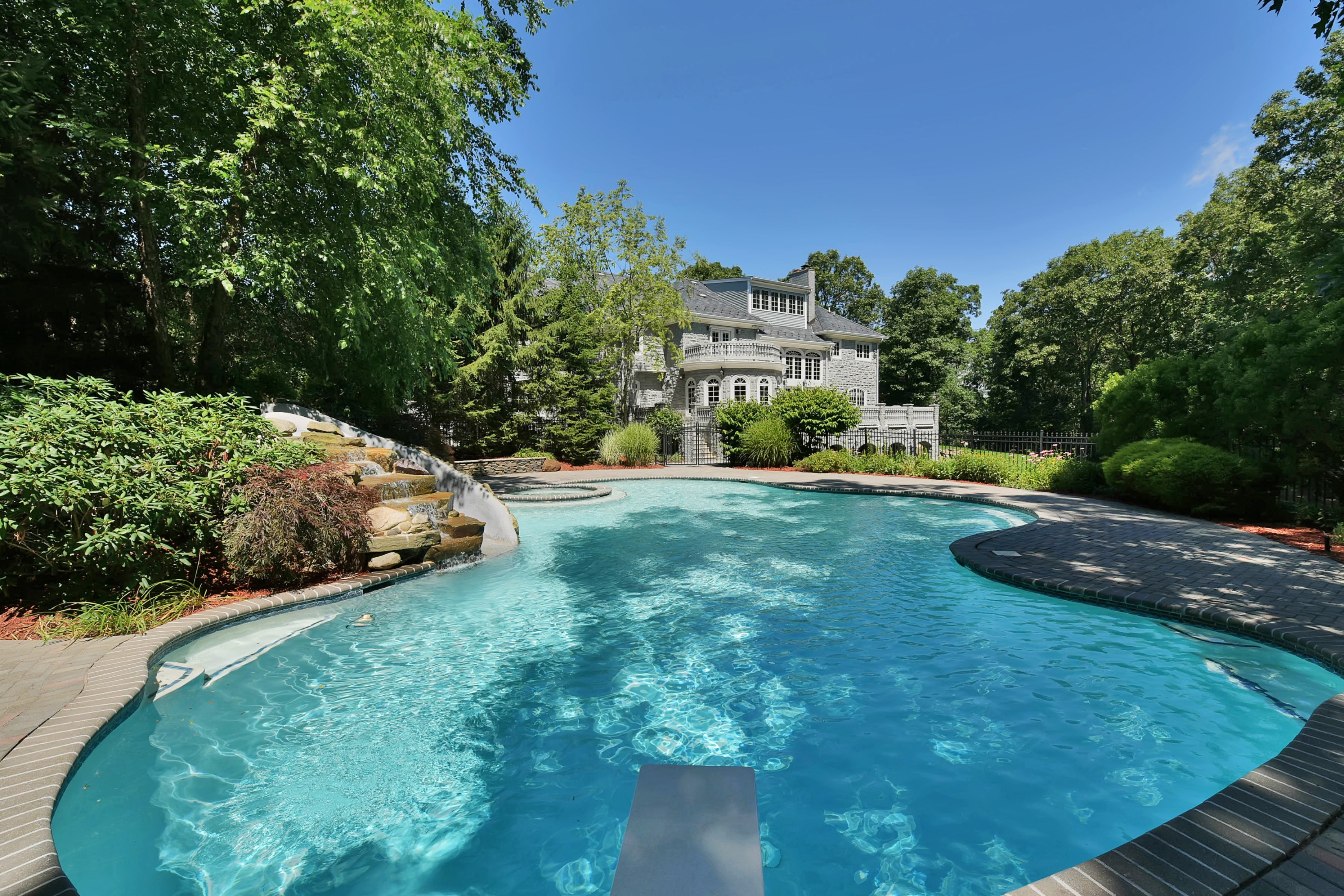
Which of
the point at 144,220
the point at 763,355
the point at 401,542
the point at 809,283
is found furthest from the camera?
the point at 809,283

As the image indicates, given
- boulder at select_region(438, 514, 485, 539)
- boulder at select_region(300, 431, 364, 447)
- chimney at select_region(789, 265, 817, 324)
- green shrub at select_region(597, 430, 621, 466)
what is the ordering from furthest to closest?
chimney at select_region(789, 265, 817, 324)
green shrub at select_region(597, 430, 621, 466)
boulder at select_region(300, 431, 364, 447)
boulder at select_region(438, 514, 485, 539)

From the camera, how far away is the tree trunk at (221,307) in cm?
851

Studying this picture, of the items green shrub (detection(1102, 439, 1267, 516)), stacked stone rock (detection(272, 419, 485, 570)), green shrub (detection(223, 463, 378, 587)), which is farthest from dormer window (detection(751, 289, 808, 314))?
green shrub (detection(223, 463, 378, 587))

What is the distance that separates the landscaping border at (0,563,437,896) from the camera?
1967 mm

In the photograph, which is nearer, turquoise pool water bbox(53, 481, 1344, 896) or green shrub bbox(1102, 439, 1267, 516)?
turquoise pool water bbox(53, 481, 1344, 896)

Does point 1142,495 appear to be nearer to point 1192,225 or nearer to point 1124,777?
point 1124,777

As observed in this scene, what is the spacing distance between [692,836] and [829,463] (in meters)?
18.8

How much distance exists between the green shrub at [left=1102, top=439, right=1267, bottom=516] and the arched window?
71.1 feet

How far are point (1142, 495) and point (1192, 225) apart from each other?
23424mm

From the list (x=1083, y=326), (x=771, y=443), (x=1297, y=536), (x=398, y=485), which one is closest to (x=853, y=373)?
(x=1083, y=326)

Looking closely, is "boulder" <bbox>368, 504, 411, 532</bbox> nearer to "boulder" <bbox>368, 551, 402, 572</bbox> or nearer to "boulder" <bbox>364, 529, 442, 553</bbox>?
"boulder" <bbox>364, 529, 442, 553</bbox>

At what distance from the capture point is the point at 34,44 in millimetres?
7434

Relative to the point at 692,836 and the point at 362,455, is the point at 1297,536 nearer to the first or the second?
the point at 692,836

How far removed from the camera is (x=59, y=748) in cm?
278
